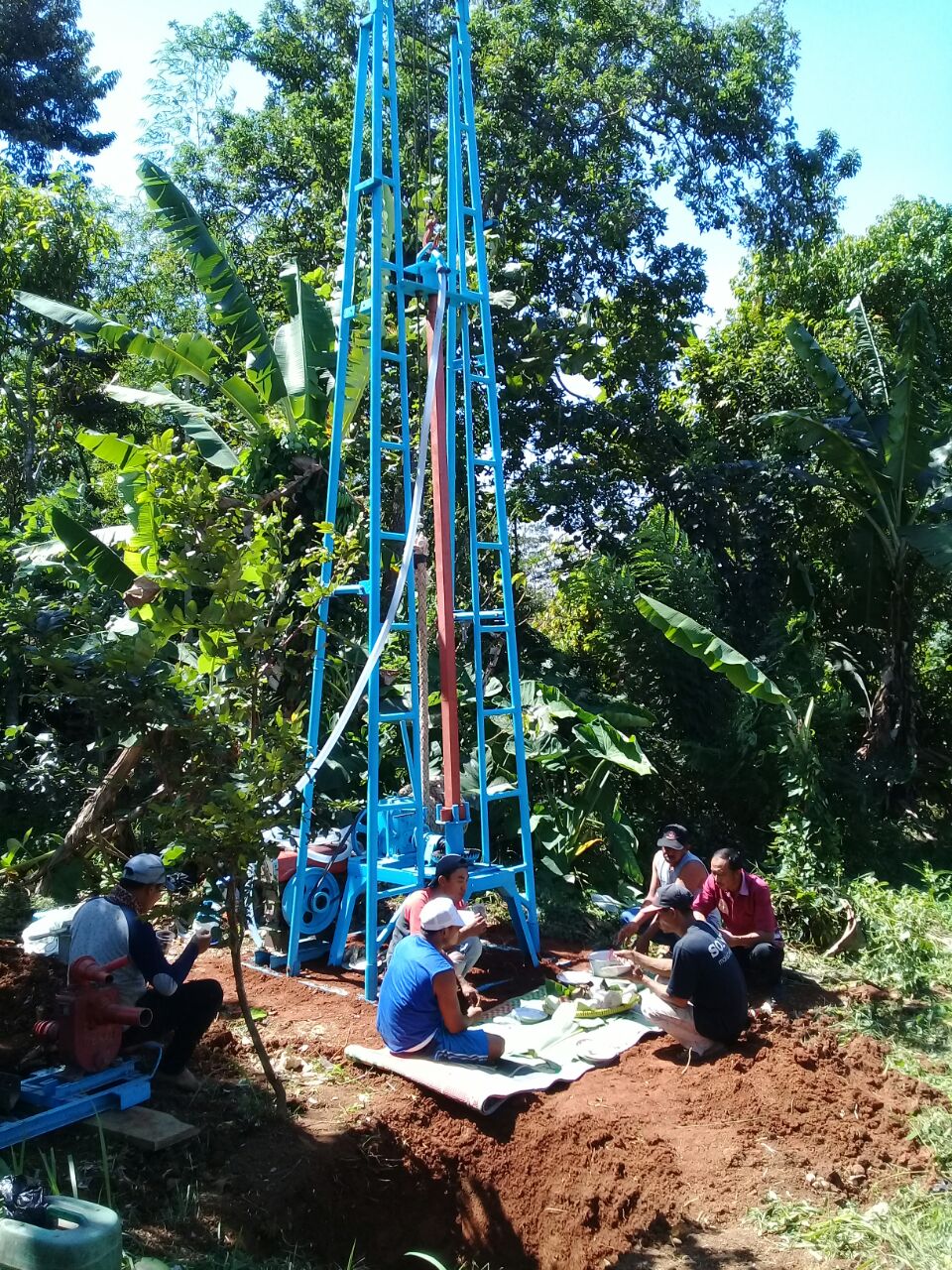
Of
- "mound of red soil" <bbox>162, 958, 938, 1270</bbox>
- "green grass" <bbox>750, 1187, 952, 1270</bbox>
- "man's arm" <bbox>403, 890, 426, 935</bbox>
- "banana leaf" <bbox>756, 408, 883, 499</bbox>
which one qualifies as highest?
"banana leaf" <bbox>756, 408, 883, 499</bbox>

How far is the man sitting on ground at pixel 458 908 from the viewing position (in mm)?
5801

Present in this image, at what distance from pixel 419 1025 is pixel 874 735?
8.23 m

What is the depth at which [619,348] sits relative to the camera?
13766mm

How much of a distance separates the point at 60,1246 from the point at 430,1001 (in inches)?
115

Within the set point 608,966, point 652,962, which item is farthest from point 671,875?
point 652,962

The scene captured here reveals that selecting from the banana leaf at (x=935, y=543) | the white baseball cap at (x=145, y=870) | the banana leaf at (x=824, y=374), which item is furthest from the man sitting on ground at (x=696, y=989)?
the banana leaf at (x=824, y=374)

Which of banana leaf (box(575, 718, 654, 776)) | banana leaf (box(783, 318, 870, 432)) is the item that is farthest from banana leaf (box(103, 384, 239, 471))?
banana leaf (box(783, 318, 870, 432))

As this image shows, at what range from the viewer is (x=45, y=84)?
2198cm

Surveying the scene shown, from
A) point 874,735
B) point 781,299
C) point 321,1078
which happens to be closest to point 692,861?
point 321,1078

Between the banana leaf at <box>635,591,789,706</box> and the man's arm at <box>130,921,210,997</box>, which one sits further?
the banana leaf at <box>635,591,789,706</box>

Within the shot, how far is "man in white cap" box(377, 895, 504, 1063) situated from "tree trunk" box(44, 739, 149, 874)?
5.46 ft

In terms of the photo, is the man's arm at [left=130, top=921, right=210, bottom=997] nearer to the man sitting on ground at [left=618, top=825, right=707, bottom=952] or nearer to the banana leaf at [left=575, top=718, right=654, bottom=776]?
the man sitting on ground at [left=618, top=825, right=707, bottom=952]

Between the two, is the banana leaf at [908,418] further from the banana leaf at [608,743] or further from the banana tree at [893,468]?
the banana leaf at [608,743]

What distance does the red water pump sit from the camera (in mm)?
4613
